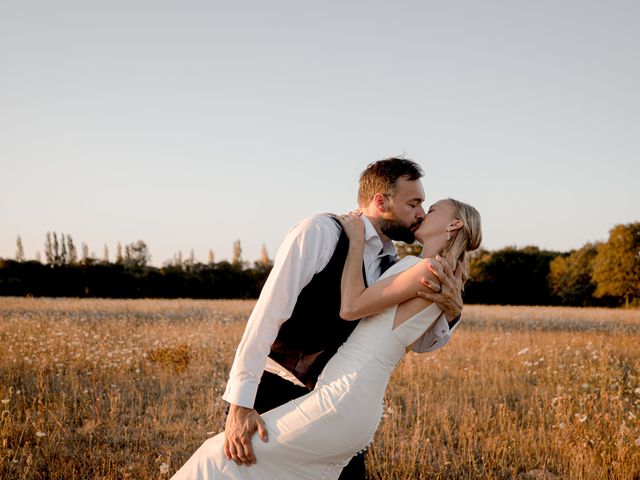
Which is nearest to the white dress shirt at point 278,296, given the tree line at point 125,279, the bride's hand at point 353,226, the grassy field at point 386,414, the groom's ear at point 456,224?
the bride's hand at point 353,226

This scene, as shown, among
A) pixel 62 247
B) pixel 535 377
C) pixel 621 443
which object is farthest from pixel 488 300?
pixel 62 247

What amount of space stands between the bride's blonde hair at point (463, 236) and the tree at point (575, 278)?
56.5m

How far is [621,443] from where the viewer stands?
5.00 meters

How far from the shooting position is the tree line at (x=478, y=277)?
4703 centimetres

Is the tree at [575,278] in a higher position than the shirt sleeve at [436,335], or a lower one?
lower

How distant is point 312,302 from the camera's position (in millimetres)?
3049

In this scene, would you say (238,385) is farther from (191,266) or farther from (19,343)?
(191,266)

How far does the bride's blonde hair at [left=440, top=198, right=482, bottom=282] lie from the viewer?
333 centimetres

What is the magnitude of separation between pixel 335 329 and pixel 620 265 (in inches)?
2185

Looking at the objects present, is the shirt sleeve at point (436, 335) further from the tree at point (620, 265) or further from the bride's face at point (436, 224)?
the tree at point (620, 265)

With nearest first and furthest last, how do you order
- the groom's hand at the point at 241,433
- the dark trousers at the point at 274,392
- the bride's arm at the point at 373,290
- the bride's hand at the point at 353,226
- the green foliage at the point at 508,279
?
the groom's hand at the point at 241,433 → the bride's arm at the point at 373,290 → the bride's hand at the point at 353,226 → the dark trousers at the point at 274,392 → the green foliage at the point at 508,279

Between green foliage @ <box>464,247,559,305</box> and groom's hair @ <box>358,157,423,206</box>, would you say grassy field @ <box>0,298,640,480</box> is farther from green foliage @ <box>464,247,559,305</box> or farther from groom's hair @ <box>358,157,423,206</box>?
green foliage @ <box>464,247,559,305</box>

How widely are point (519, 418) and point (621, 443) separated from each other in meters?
1.87

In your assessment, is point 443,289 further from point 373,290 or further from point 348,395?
point 348,395
